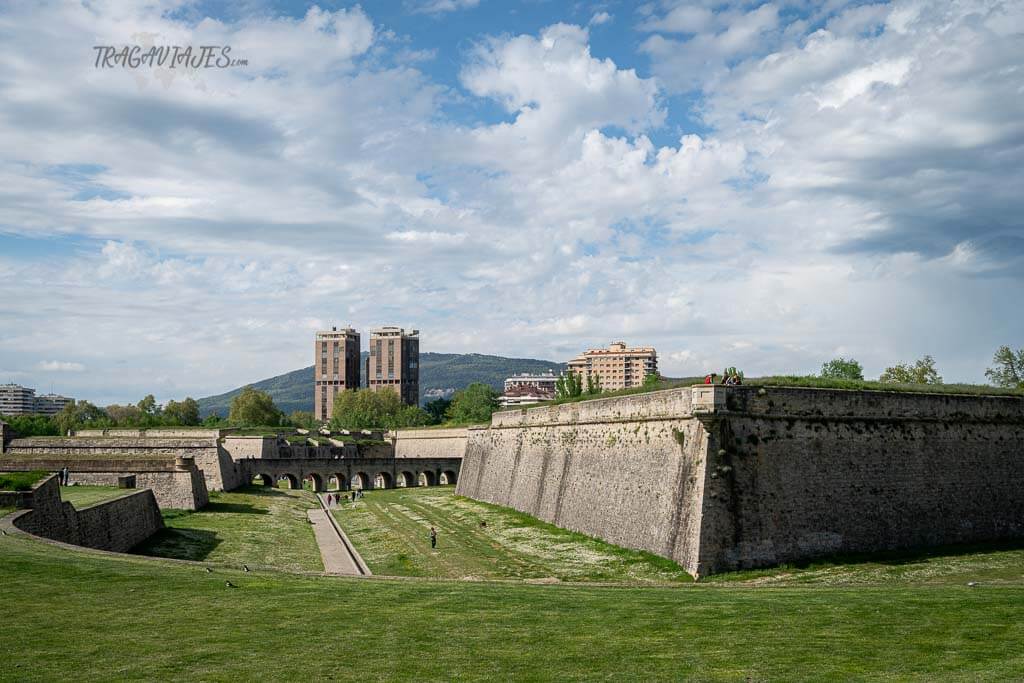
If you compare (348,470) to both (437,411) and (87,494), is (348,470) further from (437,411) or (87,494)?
(437,411)

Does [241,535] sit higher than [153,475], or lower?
lower

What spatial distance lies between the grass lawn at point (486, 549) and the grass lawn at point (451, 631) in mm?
10319

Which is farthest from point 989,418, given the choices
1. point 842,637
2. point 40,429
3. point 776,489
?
point 40,429

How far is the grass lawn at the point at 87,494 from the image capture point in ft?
114

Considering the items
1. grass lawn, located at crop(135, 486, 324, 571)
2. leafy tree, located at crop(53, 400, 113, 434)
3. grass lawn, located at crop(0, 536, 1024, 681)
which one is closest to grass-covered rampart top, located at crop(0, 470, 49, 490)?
grass lawn, located at crop(135, 486, 324, 571)

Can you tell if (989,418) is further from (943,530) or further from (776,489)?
(776,489)

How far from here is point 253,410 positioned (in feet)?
467

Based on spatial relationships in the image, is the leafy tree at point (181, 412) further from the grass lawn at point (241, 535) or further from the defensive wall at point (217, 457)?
the grass lawn at point (241, 535)

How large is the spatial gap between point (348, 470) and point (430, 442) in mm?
15436

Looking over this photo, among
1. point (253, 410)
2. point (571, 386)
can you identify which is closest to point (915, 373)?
point (571, 386)

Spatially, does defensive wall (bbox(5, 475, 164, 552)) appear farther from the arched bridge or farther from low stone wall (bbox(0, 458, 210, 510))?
the arched bridge

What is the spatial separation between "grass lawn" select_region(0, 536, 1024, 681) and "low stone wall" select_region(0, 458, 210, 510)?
29304 mm

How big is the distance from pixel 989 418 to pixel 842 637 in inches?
981

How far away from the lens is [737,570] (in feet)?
91.6
